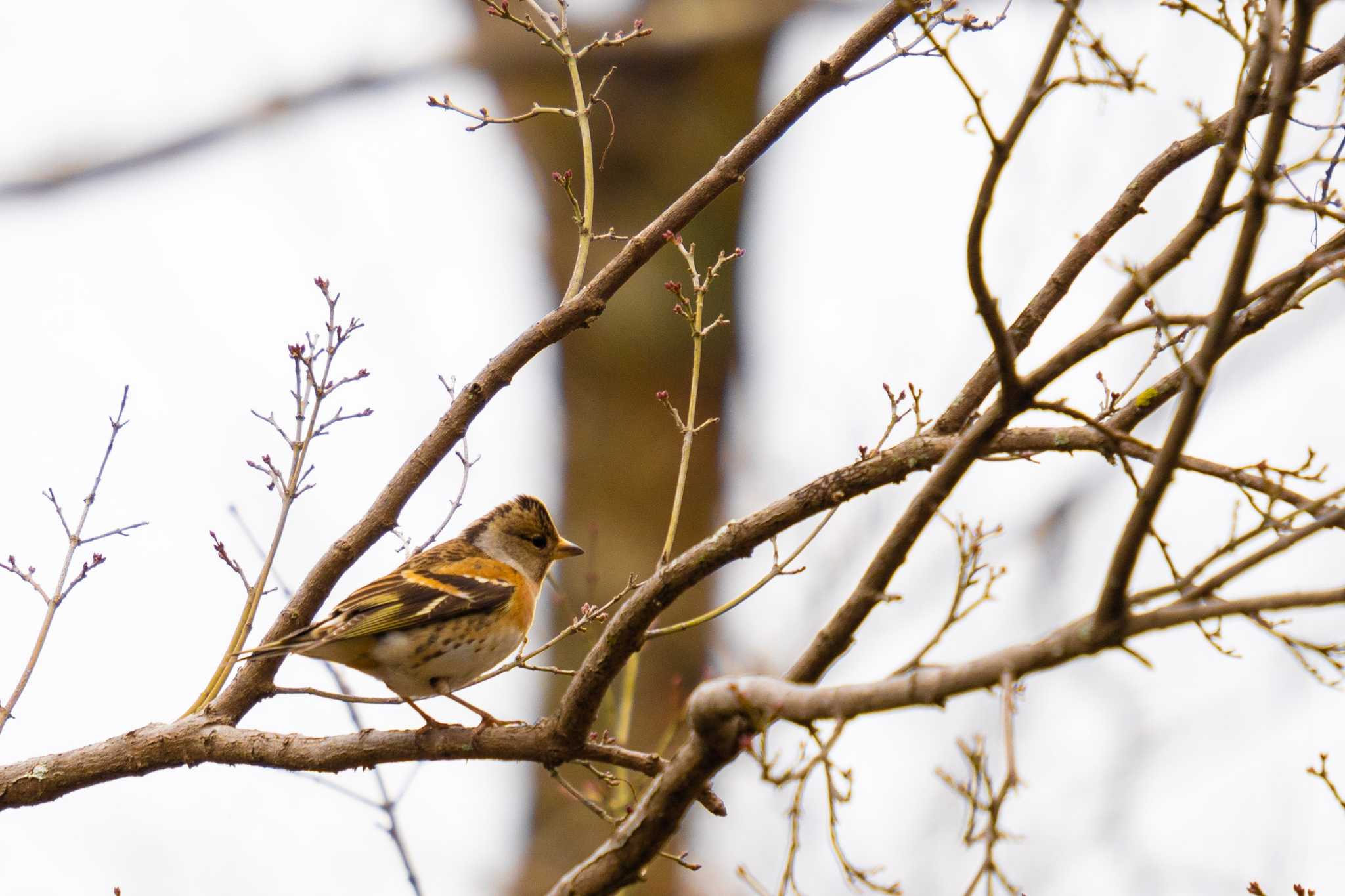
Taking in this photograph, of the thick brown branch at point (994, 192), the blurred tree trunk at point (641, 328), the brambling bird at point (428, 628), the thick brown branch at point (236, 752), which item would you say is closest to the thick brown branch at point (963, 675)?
the thick brown branch at point (994, 192)

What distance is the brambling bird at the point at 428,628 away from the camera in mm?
4336

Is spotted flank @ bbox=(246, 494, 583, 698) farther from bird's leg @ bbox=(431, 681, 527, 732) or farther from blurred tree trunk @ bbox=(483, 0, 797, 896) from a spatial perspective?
blurred tree trunk @ bbox=(483, 0, 797, 896)

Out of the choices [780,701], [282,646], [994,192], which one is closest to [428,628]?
[282,646]

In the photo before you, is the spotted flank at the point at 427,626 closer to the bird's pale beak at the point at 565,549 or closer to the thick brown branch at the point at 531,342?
the thick brown branch at the point at 531,342

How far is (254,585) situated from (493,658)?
1.12 metres

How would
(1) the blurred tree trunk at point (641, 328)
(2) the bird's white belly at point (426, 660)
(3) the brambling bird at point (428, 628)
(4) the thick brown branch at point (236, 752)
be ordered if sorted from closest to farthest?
(4) the thick brown branch at point (236, 752) < (3) the brambling bird at point (428, 628) < (2) the bird's white belly at point (426, 660) < (1) the blurred tree trunk at point (641, 328)

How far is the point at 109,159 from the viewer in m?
8.92

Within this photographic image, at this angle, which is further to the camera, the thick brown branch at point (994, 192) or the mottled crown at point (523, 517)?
the mottled crown at point (523, 517)

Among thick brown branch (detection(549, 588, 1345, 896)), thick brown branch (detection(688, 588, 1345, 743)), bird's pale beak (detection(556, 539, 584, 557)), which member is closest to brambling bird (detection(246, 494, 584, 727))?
bird's pale beak (detection(556, 539, 584, 557))

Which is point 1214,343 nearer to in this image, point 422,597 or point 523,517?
point 422,597

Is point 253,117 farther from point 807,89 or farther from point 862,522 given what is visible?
point 807,89

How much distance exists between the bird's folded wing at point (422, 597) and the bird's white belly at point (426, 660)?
0.21 feet

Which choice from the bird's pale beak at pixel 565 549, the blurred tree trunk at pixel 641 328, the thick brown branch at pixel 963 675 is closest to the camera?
the thick brown branch at pixel 963 675

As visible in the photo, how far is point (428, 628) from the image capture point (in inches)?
182
